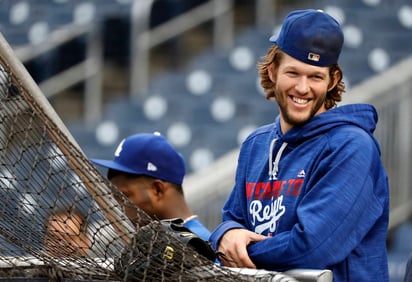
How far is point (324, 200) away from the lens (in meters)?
2.87

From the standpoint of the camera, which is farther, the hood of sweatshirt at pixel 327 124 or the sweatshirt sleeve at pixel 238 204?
the sweatshirt sleeve at pixel 238 204

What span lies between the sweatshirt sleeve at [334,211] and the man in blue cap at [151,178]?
1.44 meters

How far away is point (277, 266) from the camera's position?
9.53ft

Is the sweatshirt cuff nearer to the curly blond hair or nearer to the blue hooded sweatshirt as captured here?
the blue hooded sweatshirt

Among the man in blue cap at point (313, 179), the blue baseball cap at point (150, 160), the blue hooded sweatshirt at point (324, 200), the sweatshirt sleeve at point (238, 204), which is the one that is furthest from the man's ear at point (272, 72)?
the blue baseball cap at point (150, 160)

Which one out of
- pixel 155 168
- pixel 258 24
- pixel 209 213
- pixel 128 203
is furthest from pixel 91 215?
pixel 258 24

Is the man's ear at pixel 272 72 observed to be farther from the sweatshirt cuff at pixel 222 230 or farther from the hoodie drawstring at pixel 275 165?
the sweatshirt cuff at pixel 222 230

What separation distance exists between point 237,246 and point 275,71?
473 millimetres

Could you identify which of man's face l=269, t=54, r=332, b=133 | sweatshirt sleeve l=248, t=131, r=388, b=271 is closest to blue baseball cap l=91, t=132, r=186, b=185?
man's face l=269, t=54, r=332, b=133

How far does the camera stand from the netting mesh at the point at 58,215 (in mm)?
2838

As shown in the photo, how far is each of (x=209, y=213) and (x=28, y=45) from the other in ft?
11.7

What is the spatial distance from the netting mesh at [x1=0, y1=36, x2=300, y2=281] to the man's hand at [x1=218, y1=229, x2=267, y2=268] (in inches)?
6.2

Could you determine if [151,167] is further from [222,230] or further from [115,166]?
[222,230]

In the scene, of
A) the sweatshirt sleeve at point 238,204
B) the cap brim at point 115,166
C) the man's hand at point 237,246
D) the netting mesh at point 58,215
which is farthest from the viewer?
the cap brim at point 115,166
